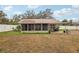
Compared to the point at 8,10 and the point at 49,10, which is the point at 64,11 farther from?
the point at 8,10

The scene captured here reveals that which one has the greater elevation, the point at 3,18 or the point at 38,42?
the point at 3,18

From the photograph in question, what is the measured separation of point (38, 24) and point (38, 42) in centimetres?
31

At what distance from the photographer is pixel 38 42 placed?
7.32 meters

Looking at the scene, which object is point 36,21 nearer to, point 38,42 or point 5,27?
point 38,42

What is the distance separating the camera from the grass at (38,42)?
7293 millimetres

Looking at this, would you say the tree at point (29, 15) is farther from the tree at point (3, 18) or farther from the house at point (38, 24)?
the tree at point (3, 18)

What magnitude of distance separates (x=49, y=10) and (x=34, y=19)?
298 mm

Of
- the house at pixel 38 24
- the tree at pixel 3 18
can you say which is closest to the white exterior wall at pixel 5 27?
the tree at pixel 3 18

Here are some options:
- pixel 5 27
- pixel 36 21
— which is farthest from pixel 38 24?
pixel 5 27

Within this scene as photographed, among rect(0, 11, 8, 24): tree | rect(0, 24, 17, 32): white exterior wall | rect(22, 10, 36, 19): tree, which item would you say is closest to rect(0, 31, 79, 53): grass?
rect(0, 24, 17, 32): white exterior wall

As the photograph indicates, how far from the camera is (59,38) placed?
24.0 ft

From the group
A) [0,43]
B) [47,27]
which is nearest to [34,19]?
[47,27]

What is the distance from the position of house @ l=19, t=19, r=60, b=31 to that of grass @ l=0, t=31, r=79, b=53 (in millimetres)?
102
